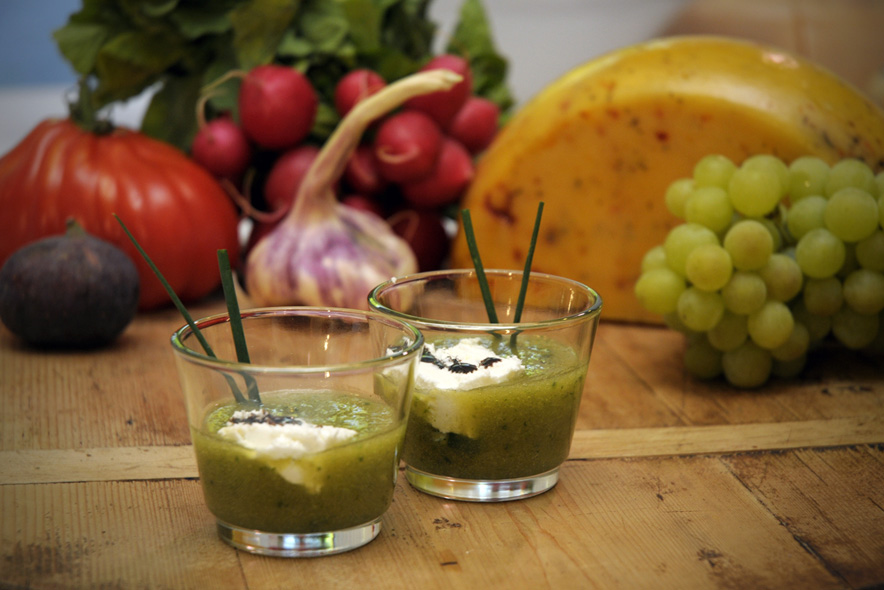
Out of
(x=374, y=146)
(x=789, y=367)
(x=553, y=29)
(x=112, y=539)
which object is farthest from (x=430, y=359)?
(x=553, y=29)

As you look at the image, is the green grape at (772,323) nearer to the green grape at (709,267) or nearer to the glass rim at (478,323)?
the green grape at (709,267)

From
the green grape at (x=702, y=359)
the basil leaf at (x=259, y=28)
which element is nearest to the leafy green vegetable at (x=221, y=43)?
the basil leaf at (x=259, y=28)

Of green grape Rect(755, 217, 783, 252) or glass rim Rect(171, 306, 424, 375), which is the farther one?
green grape Rect(755, 217, 783, 252)

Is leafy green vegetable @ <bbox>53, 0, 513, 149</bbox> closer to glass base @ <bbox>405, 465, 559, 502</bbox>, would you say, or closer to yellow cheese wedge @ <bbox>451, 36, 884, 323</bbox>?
yellow cheese wedge @ <bbox>451, 36, 884, 323</bbox>

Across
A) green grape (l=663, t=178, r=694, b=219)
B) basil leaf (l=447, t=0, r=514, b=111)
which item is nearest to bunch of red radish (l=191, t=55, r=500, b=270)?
basil leaf (l=447, t=0, r=514, b=111)

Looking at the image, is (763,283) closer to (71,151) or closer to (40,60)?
(71,151)

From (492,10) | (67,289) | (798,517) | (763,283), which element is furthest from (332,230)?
(492,10)

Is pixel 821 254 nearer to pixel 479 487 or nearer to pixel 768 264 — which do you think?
pixel 768 264
